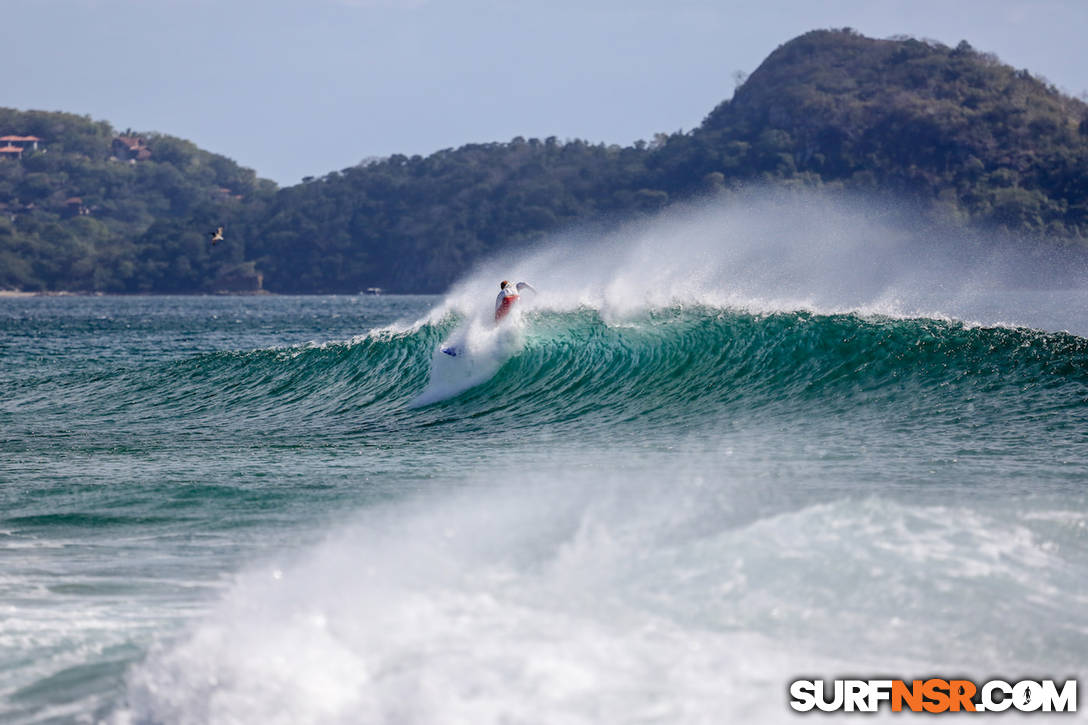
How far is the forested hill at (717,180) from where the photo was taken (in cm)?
14675

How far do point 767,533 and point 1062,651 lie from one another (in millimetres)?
2032

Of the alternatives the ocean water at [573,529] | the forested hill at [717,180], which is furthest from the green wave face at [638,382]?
the forested hill at [717,180]

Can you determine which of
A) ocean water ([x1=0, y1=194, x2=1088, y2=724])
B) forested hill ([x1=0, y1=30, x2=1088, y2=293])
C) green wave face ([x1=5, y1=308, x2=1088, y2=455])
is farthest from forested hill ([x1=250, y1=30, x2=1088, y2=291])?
ocean water ([x1=0, y1=194, x2=1088, y2=724])

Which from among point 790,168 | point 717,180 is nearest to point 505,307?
point 717,180

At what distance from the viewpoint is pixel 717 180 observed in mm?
156500

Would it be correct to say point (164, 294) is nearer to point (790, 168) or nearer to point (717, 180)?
point (717, 180)

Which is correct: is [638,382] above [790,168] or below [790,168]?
below

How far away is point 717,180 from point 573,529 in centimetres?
15249

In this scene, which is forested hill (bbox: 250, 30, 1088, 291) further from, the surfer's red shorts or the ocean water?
the ocean water

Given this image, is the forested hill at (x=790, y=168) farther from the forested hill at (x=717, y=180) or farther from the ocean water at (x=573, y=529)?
the ocean water at (x=573, y=529)

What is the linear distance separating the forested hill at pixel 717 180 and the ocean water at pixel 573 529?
395 ft

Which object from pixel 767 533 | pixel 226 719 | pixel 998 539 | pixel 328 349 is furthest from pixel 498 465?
pixel 328 349

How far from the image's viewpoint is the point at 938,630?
614 cm

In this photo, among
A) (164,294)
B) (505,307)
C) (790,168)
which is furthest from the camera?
(164,294)
